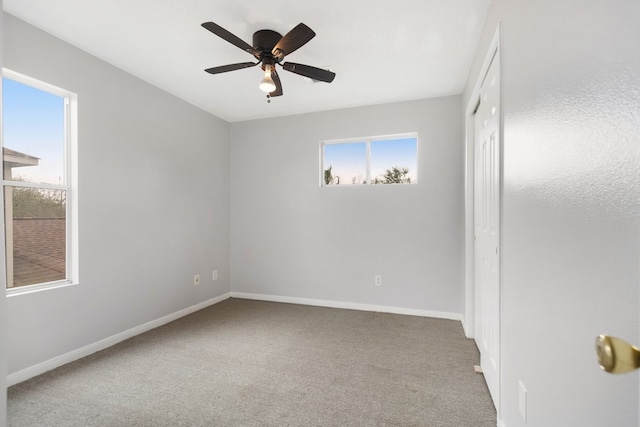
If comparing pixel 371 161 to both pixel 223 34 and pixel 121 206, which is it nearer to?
pixel 223 34

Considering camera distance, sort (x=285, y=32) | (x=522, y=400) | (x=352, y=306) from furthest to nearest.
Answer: (x=352, y=306) < (x=285, y=32) < (x=522, y=400)

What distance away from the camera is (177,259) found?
11.7 feet

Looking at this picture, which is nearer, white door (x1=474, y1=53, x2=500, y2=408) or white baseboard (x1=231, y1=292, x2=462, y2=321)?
white door (x1=474, y1=53, x2=500, y2=408)

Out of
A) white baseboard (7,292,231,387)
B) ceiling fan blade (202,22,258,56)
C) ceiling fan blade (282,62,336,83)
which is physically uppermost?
ceiling fan blade (202,22,258,56)

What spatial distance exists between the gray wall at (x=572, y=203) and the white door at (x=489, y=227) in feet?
1.00

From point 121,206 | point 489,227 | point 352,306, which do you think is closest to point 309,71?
point 489,227

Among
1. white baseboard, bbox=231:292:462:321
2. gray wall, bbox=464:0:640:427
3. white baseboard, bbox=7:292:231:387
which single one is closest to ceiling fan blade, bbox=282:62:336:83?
gray wall, bbox=464:0:640:427

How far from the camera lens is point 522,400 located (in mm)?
1336

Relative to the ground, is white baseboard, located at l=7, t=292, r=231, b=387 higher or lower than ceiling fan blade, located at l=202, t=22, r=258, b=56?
lower

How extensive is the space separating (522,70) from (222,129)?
3.80 metres

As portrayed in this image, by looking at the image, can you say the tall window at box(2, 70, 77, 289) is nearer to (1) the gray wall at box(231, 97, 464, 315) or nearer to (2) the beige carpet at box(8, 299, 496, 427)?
(2) the beige carpet at box(8, 299, 496, 427)

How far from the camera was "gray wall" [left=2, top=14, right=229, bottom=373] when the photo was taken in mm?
2270

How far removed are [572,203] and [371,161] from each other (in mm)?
3076

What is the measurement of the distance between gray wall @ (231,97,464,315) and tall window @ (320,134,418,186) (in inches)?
4.8
